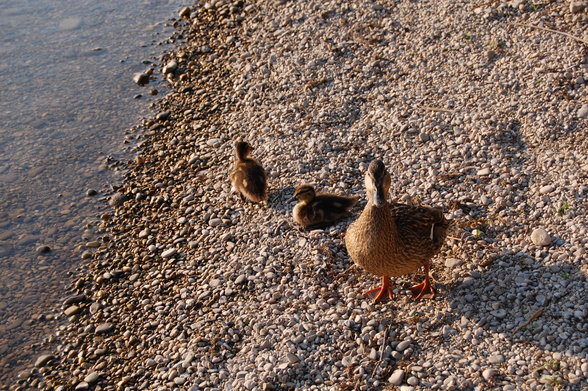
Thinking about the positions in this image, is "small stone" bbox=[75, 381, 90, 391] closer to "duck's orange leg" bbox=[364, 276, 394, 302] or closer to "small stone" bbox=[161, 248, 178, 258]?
"small stone" bbox=[161, 248, 178, 258]

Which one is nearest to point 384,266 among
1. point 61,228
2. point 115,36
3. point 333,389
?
point 333,389

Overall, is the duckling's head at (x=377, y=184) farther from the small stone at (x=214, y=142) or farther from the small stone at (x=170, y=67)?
the small stone at (x=170, y=67)

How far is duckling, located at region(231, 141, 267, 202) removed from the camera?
6.30 metres

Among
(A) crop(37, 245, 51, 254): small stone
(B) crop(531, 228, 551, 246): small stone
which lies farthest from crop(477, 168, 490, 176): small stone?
(A) crop(37, 245, 51, 254): small stone

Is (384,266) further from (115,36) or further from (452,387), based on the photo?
(115,36)

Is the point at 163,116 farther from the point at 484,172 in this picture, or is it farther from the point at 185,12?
the point at 484,172

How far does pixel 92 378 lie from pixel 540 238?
3.83 m

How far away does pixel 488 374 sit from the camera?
4.16 metres

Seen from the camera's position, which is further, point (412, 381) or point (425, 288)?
point (425, 288)

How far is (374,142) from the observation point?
6.81m

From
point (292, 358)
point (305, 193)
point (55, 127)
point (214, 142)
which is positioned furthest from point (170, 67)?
point (292, 358)

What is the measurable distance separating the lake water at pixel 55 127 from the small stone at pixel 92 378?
77 centimetres

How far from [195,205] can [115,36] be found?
538 centimetres

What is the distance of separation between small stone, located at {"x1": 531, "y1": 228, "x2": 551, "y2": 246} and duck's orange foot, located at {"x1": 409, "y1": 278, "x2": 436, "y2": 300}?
3.01 feet
